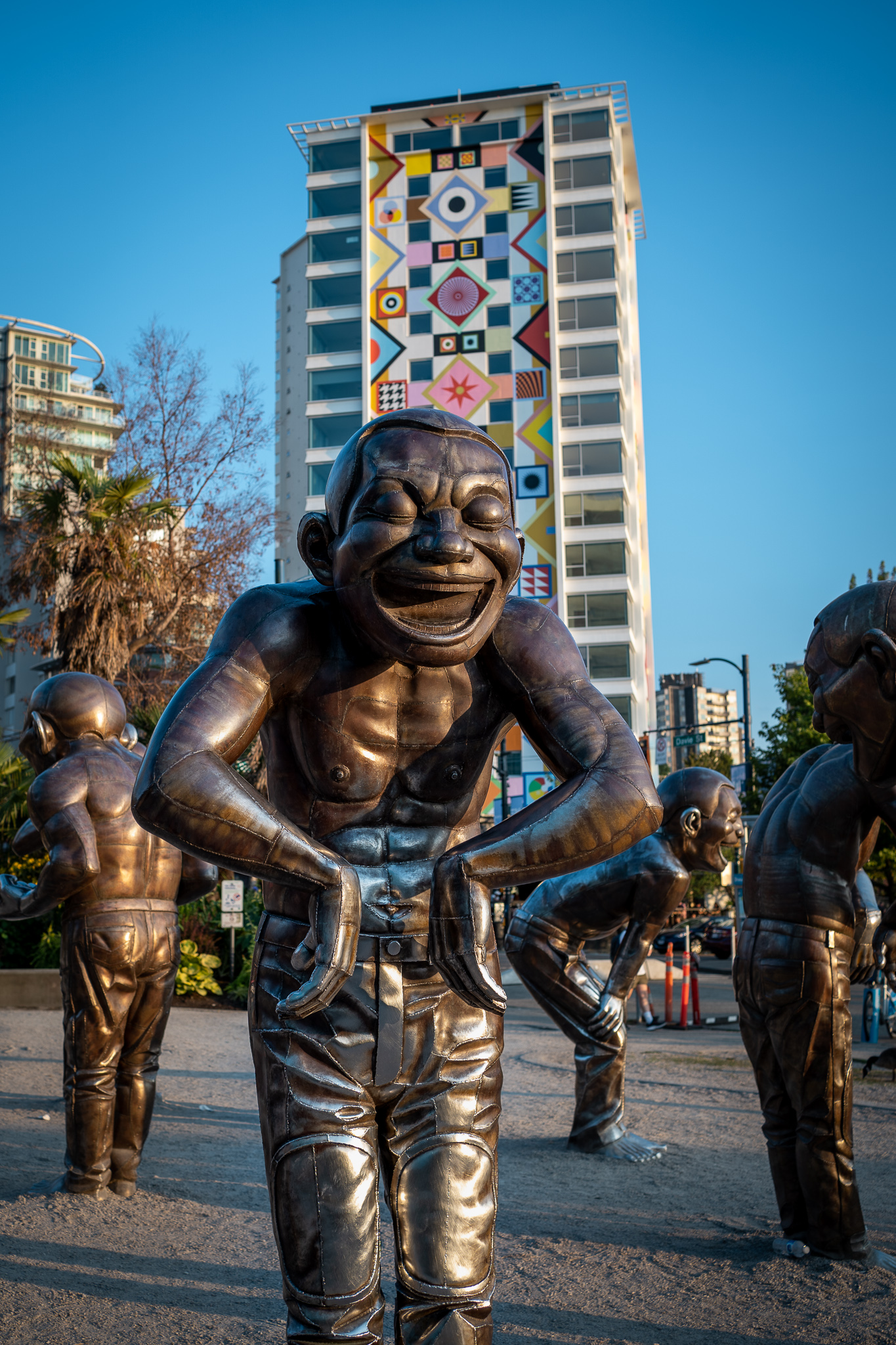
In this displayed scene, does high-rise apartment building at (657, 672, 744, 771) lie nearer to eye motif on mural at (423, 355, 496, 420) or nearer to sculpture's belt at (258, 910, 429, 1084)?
eye motif on mural at (423, 355, 496, 420)

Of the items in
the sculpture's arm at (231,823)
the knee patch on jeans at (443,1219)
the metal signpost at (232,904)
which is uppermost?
the sculpture's arm at (231,823)

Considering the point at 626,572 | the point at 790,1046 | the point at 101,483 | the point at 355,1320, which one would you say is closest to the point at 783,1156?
the point at 790,1046

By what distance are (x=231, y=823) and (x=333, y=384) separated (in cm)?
4747

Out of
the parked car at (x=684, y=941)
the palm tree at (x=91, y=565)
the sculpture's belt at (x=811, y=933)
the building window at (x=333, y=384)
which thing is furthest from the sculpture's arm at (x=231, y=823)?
the building window at (x=333, y=384)

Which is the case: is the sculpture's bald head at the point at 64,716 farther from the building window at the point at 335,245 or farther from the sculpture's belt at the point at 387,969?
the building window at the point at 335,245

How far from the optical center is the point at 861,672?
3918 mm

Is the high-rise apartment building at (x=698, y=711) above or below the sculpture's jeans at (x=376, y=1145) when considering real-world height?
above

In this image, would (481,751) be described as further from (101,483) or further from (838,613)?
(101,483)

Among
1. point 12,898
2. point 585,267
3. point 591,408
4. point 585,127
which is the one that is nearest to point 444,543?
point 12,898

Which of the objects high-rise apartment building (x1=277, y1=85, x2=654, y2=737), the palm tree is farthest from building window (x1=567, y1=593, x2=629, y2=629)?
the palm tree

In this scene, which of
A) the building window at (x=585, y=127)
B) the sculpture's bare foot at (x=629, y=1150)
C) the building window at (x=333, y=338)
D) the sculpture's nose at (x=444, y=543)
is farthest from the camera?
the building window at (x=333, y=338)

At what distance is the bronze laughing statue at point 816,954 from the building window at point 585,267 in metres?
44.3

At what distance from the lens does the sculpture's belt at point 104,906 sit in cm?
548

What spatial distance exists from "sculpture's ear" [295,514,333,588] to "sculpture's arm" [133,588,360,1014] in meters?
0.39
